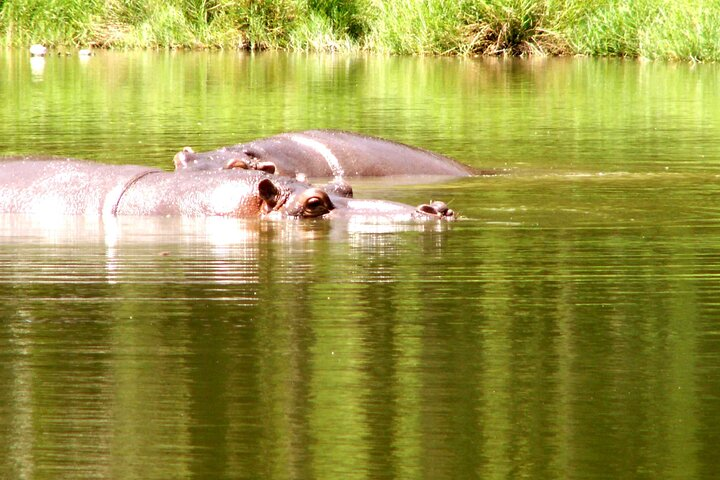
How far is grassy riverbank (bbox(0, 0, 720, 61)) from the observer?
2692cm

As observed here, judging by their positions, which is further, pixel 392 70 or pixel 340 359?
pixel 392 70

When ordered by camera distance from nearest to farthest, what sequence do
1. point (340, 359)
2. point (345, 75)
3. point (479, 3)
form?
point (340, 359), point (345, 75), point (479, 3)

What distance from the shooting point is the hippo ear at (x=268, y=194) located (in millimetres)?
8484

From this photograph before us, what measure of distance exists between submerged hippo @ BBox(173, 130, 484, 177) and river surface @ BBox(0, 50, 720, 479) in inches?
23.2

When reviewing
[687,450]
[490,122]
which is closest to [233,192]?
[687,450]

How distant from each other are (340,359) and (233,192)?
404cm

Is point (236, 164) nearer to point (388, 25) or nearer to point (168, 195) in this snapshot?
point (168, 195)

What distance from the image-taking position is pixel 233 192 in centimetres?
863

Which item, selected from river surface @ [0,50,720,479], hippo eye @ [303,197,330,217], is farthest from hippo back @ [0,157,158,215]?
hippo eye @ [303,197,330,217]

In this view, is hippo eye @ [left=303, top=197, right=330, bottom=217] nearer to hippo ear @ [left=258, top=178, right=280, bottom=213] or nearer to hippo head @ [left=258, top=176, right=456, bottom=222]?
hippo head @ [left=258, top=176, right=456, bottom=222]

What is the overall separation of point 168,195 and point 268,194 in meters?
0.58

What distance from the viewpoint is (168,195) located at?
865cm

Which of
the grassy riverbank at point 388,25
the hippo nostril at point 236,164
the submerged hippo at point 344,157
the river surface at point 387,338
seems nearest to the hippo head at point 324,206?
the river surface at point 387,338

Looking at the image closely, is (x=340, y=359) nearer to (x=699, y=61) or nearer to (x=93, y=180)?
(x=93, y=180)
